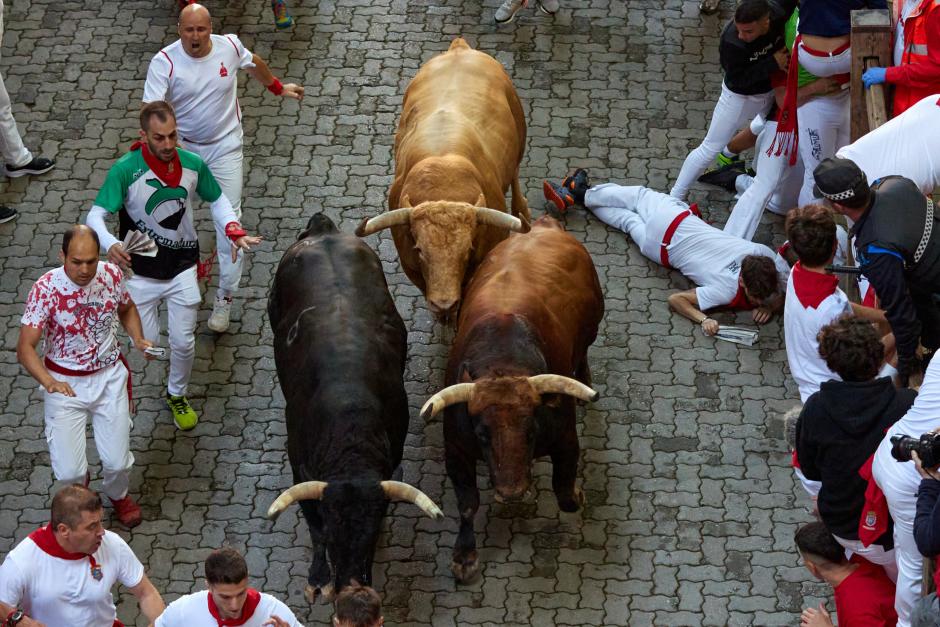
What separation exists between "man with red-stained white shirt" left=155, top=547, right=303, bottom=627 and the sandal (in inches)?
368

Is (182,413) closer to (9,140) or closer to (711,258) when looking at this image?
(9,140)

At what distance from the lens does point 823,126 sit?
11.0 m

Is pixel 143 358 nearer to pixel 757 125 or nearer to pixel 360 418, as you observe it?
pixel 360 418

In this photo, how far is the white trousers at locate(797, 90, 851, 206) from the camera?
1091 cm

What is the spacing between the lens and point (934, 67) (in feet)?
31.5

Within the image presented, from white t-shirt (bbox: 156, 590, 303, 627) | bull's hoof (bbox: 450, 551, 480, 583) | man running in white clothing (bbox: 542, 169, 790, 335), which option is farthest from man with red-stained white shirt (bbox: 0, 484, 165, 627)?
man running in white clothing (bbox: 542, 169, 790, 335)

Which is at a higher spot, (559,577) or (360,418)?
(360,418)

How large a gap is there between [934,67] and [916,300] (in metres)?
2.08

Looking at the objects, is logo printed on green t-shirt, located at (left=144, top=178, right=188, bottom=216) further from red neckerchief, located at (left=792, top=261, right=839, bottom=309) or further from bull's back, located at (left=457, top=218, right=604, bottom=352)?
red neckerchief, located at (left=792, top=261, right=839, bottom=309)

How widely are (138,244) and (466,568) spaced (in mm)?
3068

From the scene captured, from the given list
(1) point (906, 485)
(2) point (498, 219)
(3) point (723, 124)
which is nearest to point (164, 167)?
(2) point (498, 219)

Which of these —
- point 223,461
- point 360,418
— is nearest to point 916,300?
point 360,418

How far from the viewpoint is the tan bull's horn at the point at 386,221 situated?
33.0ft

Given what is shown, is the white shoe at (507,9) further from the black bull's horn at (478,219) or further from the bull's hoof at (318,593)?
the bull's hoof at (318,593)
